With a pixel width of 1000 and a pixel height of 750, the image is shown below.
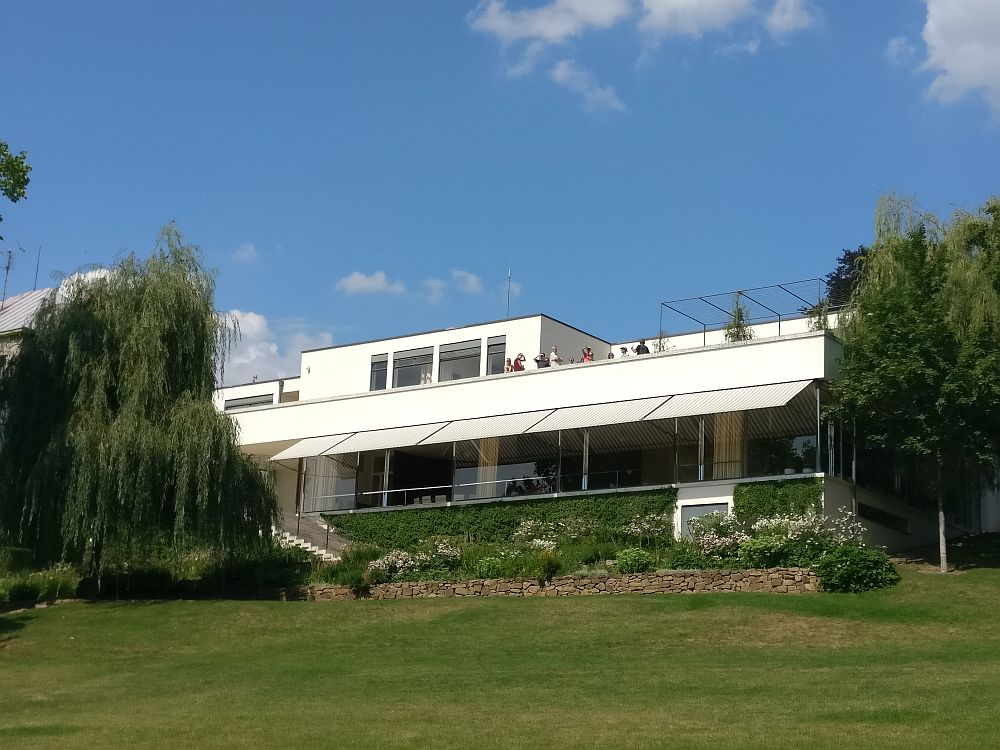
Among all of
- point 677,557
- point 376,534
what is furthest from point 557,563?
point 376,534

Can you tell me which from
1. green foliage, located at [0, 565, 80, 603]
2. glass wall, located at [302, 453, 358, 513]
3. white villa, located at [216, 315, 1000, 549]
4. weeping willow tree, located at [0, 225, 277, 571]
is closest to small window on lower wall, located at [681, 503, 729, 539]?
white villa, located at [216, 315, 1000, 549]

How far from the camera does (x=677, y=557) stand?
104 feet

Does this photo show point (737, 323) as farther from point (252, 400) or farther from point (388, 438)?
point (252, 400)

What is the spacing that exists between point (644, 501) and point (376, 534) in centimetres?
943

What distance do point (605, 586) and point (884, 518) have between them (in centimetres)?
984

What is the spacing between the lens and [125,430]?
2983 cm

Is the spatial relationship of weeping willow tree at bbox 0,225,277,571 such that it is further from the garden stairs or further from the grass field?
the garden stairs

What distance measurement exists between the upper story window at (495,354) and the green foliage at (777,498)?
13797 mm

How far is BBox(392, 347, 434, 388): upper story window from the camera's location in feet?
156

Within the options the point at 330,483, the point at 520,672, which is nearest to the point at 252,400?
the point at 330,483

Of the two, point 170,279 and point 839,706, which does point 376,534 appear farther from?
point 839,706

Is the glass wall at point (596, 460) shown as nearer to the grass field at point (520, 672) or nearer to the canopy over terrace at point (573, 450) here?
the canopy over terrace at point (573, 450)

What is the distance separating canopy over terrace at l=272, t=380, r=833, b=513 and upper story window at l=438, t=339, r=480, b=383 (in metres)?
4.90

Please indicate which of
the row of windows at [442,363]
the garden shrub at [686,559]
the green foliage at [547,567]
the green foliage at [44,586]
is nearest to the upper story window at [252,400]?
the row of windows at [442,363]
